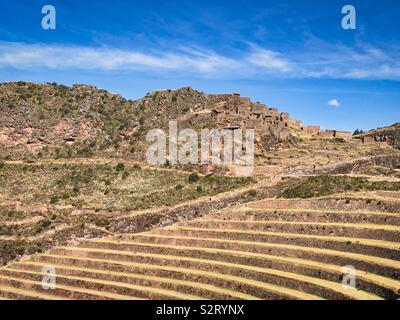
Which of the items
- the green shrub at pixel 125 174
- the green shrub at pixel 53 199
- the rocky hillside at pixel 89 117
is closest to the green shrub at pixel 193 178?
the green shrub at pixel 125 174

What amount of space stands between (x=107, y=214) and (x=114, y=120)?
22.3 m

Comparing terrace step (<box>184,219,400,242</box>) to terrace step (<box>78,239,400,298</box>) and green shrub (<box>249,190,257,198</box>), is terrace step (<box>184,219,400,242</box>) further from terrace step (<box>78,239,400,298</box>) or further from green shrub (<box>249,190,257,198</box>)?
green shrub (<box>249,190,257,198</box>)

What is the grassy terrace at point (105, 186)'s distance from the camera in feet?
127

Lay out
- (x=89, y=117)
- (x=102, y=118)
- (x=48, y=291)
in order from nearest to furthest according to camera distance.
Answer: (x=48, y=291) < (x=89, y=117) < (x=102, y=118)

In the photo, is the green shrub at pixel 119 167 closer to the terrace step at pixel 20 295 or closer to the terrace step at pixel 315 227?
the terrace step at pixel 315 227

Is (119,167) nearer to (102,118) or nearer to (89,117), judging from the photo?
(89,117)

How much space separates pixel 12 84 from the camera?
58.7 metres

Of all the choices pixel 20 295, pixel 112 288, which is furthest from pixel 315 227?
pixel 20 295

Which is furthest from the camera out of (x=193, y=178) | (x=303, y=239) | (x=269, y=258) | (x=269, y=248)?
(x=193, y=178)

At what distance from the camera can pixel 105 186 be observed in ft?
139

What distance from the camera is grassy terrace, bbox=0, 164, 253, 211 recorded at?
38.8 metres

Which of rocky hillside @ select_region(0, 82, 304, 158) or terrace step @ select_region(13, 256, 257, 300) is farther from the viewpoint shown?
rocky hillside @ select_region(0, 82, 304, 158)

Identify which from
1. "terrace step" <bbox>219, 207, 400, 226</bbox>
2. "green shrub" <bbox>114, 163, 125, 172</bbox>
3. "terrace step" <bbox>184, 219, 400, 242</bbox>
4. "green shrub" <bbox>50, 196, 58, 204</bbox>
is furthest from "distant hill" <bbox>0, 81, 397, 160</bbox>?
"terrace step" <bbox>184, 219, 400, 242</bbox>
